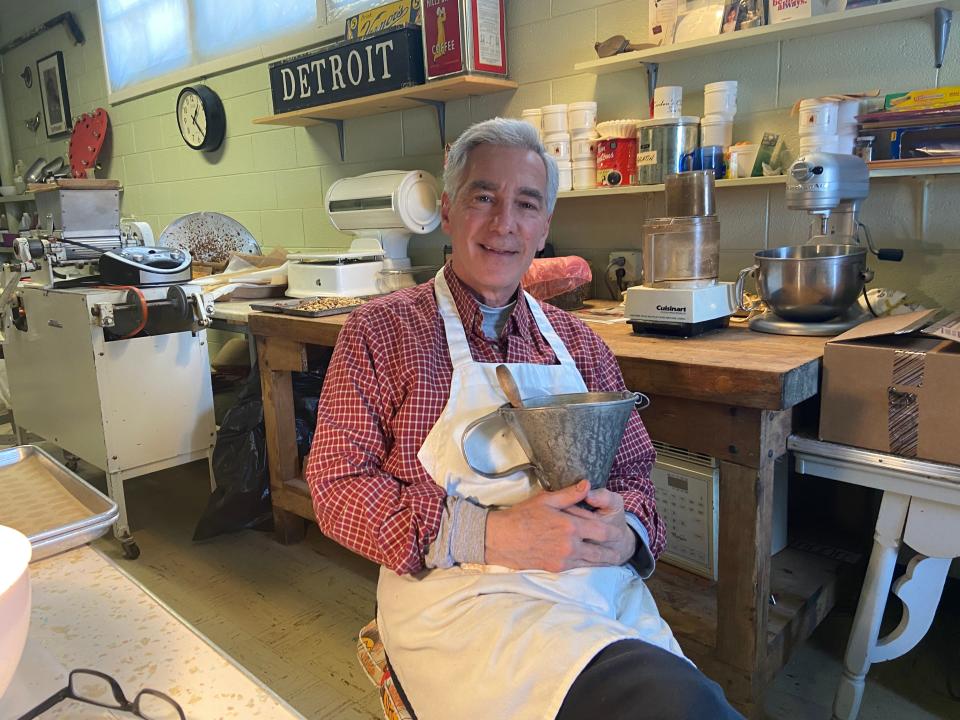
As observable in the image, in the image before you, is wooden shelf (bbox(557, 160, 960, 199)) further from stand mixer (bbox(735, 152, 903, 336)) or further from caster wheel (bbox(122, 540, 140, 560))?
caster wheel (bbox(122, 540, 140, 560))

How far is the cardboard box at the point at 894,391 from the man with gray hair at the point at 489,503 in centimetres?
41

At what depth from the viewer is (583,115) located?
2.47 m

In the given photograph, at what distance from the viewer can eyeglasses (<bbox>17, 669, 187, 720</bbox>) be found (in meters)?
0.59

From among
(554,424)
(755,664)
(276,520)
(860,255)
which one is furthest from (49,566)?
(276,520)

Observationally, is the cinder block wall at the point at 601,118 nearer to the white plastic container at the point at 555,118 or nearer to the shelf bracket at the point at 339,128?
the shelf bracket at the point at 339,128

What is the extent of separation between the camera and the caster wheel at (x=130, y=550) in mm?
2621

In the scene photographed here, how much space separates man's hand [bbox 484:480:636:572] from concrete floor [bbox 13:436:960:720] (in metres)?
0.92

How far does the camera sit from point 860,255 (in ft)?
5.52

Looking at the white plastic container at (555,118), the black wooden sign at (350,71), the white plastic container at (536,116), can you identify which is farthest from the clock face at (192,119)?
the white plastic container at (555,118)

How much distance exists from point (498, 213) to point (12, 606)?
3.49ft

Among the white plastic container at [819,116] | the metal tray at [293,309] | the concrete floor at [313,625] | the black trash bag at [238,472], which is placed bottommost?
the concrete floor at [313,625]

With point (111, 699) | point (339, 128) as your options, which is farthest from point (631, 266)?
point (111, 699)

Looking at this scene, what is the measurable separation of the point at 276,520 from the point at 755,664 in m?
1.80

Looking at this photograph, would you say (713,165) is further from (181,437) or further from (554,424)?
(181,437)
